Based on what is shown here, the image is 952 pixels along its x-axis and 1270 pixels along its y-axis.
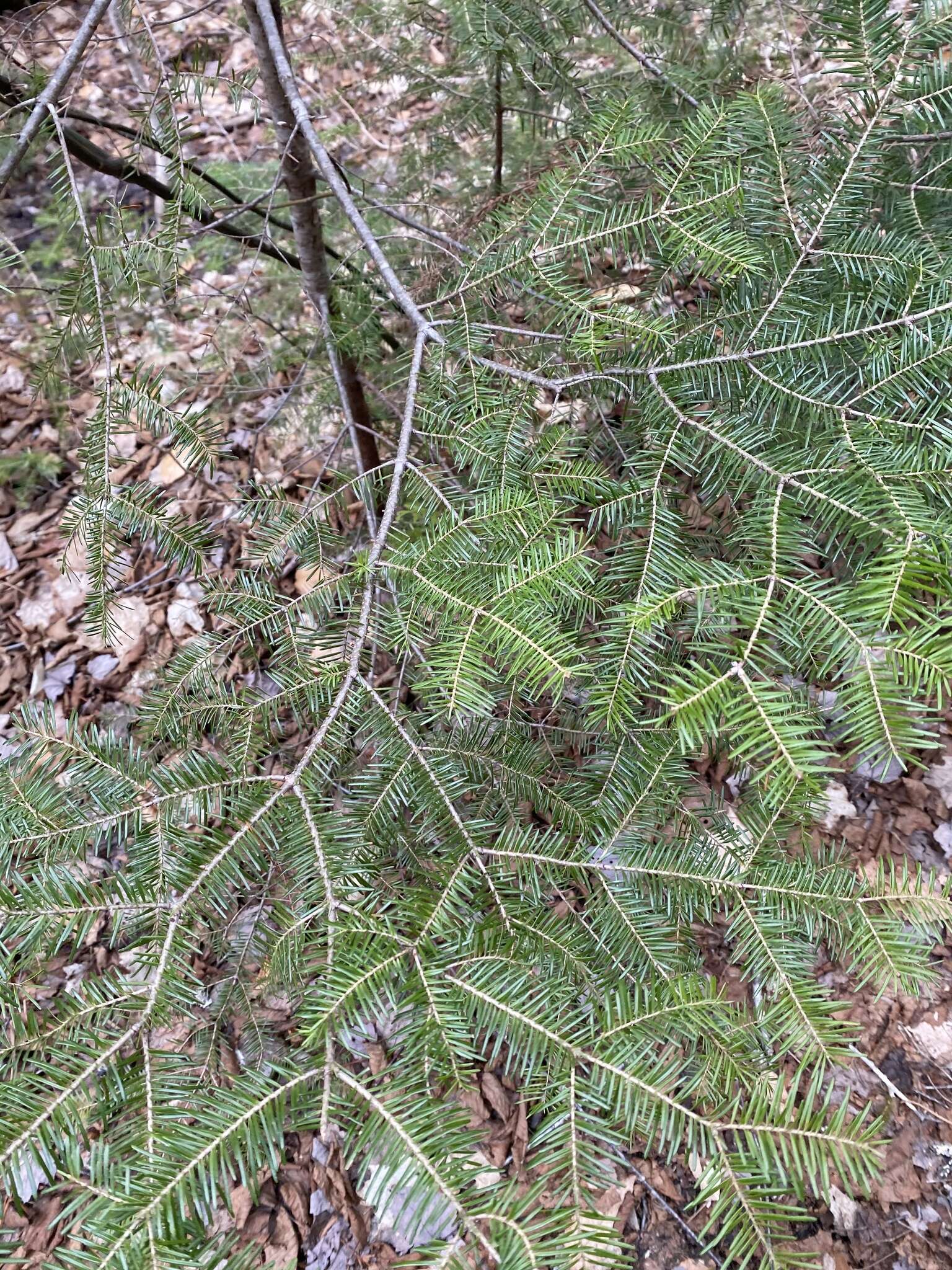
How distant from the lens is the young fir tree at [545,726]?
0.76m

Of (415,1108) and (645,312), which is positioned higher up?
(645,312)

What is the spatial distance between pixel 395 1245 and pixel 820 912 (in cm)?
113

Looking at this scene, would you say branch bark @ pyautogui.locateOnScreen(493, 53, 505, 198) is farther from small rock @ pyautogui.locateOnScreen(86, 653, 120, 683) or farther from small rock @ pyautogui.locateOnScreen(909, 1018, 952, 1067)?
small rock @ pyautogui.locateOnScreen(909, 1018, 952, 1067)

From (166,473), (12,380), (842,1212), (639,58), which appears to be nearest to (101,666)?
(166,473)

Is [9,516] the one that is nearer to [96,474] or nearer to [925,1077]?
[96,474]

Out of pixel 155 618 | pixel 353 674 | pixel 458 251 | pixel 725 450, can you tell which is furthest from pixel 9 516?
pixel 725 450

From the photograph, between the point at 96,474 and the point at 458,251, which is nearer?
the point at 96,474

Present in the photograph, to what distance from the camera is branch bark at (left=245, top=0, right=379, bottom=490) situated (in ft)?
4.92

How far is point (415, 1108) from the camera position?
0.73m

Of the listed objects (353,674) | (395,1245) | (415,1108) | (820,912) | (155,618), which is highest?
(353,674)

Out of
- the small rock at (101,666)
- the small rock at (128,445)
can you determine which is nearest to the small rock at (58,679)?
the small rock at (101,666)

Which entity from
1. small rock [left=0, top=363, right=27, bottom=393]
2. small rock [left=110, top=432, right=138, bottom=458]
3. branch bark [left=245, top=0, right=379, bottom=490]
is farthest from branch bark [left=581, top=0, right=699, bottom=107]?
small rock [left=0, top=363, right=27, bottom=393]

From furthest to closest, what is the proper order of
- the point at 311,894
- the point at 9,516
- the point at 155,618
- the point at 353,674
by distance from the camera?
the point at 9,516, the point at 155,618, the point at 353,674, the point at 311,894

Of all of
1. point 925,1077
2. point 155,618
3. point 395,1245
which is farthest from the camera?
point 155,618
